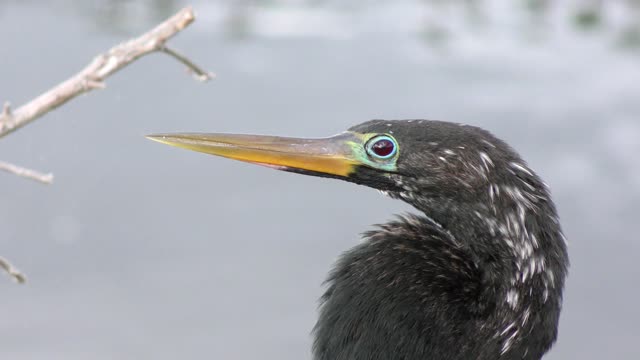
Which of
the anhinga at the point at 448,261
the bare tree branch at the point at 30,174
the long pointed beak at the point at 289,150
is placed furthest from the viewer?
the long pointed beak at the point at 289,150

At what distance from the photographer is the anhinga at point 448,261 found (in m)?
3.95

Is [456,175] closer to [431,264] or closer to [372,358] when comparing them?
[431,264]

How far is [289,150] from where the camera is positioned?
4316 mm

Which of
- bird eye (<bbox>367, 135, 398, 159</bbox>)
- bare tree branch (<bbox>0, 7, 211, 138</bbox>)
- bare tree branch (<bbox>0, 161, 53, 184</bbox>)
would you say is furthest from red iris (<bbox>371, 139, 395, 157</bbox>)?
bare tree branch (<bbox>0, 161, 53, 184</bbox>)

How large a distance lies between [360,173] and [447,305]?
60cm

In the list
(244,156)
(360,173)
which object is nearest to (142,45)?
(244,156)

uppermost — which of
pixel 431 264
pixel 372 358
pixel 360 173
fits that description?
pixel 360 173

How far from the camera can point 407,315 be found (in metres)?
4.06

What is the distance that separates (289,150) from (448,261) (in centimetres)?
71

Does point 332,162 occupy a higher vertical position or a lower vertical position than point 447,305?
higher

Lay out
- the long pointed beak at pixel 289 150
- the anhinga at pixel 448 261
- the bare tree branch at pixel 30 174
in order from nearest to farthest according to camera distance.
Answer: the bare tree branch at pixel 30 174 → the anhinga at pixel 448 261 → the long pointed beak at pixel 289 150

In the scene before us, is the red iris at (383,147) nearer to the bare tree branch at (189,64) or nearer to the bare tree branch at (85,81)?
the bare tree branch at (189,64)

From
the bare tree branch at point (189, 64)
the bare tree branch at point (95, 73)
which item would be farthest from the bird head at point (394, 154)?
the bare tree branch at point (95, 73)

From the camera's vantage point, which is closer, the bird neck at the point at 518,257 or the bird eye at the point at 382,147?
the bird neck at the point at 518,257
